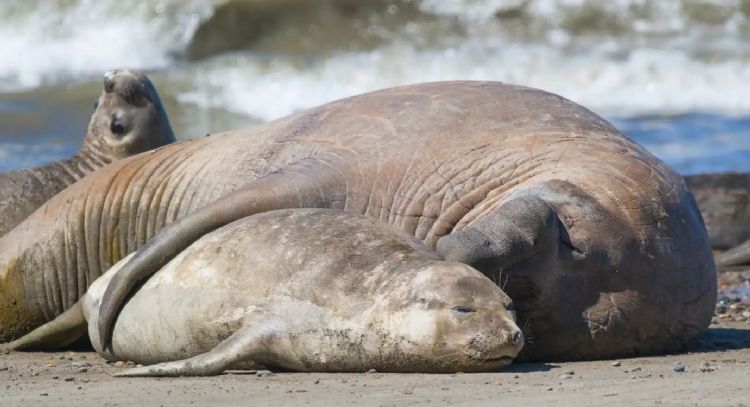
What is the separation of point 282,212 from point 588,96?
15.4 meters

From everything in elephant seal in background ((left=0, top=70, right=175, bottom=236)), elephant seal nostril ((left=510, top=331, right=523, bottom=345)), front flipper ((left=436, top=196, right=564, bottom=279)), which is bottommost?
elephant seal nostril ((left=510, top=331, right=523, bottom=345))

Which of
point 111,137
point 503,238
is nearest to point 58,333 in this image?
point 503,238

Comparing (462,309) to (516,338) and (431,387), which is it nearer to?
(516,338)

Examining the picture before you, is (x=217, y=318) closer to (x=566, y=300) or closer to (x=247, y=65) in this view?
(x=566, y=300)

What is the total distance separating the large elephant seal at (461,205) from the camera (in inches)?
228

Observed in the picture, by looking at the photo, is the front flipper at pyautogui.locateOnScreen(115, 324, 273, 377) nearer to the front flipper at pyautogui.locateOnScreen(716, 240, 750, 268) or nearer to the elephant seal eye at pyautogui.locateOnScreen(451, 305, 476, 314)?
the elephant seal eye at pyautogui.locateOnScreen(451, 305, 476, 314)

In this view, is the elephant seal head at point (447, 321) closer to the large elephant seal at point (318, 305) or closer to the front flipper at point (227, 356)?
the large elephant seal at point (318, 305)

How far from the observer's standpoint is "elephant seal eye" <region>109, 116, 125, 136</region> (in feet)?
32.5

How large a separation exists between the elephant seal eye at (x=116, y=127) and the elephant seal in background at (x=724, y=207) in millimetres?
5686

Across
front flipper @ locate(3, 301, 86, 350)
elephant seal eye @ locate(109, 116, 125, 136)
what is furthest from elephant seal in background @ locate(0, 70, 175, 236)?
front flipper @ locate(3, 301, 86, 350)

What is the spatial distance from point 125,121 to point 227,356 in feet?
16.0

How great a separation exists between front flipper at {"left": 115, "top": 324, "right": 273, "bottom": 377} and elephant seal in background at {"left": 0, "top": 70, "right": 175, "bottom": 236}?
4.35 metres

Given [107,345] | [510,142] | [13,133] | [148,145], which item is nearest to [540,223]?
[510,142]

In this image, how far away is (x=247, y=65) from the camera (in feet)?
71.2
